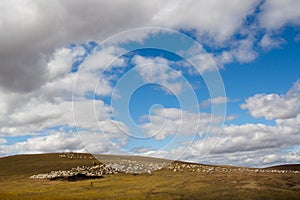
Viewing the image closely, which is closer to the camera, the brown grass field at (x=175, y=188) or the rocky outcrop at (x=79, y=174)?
the brown grass field at (x=175, y=188)

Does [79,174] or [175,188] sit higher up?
[79,174]

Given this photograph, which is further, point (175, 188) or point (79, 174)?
point (79, 174)

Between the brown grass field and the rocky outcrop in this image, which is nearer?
the brown grass field

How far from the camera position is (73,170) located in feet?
633

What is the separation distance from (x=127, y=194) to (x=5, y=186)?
196 feet

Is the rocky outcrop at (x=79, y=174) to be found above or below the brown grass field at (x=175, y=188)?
above

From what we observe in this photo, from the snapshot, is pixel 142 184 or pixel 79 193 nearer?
pixel 79 193

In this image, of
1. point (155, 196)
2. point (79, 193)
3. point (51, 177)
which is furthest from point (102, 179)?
point (155, 196)

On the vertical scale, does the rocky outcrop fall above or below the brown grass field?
above

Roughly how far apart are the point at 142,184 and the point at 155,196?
28.5 m

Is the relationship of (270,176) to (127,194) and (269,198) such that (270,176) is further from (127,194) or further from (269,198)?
(127,194)

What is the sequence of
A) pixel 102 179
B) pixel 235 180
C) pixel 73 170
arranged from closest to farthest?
pixel 235 180, pixel 102 179, pixel 73 170

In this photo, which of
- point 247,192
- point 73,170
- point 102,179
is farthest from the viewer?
point 73,170

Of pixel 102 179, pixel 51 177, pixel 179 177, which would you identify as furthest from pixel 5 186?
pixel 179 177
